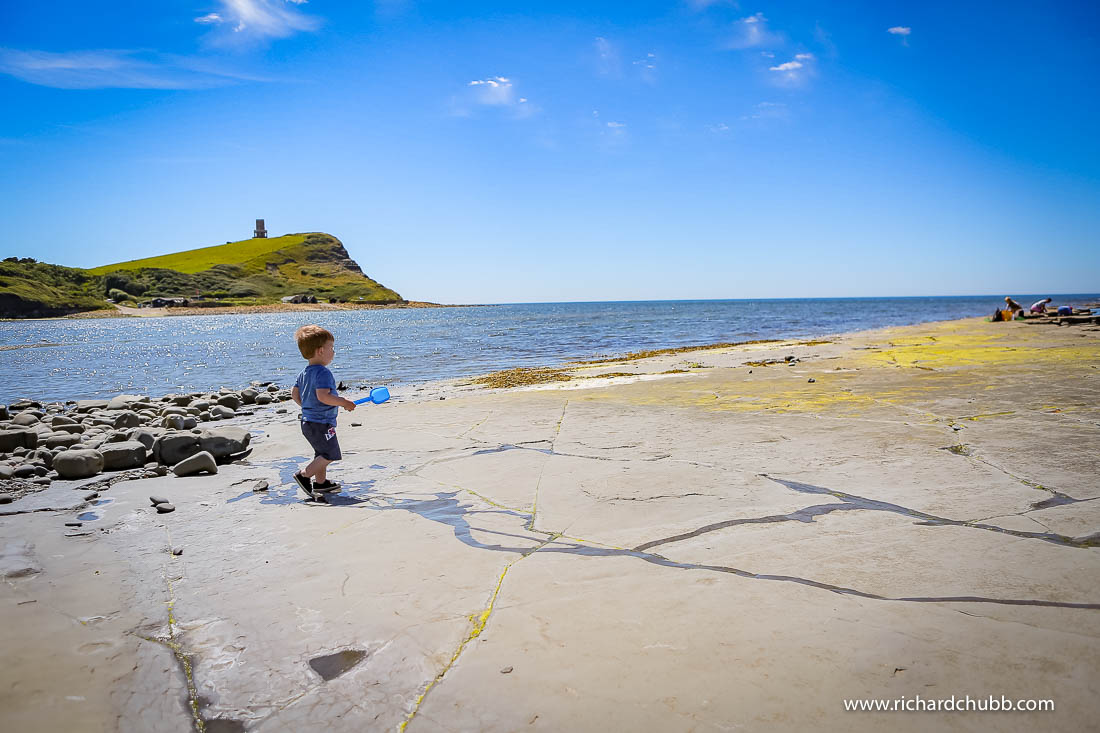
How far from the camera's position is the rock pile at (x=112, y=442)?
223 inches

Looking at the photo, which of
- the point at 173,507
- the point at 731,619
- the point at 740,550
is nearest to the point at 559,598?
the point at 731,619

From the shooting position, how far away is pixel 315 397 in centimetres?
487

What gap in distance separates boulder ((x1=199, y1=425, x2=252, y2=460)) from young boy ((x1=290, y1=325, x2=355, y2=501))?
1749 mm

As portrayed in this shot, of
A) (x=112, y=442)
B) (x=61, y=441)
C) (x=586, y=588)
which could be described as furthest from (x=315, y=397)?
(x=61, y=441)

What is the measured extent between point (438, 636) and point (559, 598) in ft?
1.76

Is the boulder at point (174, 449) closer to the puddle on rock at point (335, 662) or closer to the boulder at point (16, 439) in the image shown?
the boulder at point (16, 439)

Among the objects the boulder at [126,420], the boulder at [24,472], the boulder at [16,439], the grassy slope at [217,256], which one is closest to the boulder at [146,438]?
the boulder at [24,472]

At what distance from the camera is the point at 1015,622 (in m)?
2.11

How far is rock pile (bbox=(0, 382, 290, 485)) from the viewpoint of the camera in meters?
5.65

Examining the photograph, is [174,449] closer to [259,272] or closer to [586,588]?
[586,588]

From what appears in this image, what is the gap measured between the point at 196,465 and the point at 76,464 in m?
1.25

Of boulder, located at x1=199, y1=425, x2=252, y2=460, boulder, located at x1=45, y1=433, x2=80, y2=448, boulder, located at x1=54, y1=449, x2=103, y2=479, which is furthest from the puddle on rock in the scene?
boulder, located at x1=45, y1=433, x2=80, y2=448

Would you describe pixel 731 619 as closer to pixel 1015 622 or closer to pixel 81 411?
pixel 1015 622

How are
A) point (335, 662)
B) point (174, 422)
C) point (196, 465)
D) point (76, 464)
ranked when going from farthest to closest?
Answer: point (174, 422) → point (76, 464) → point (196, 465) → point (335, 662)
